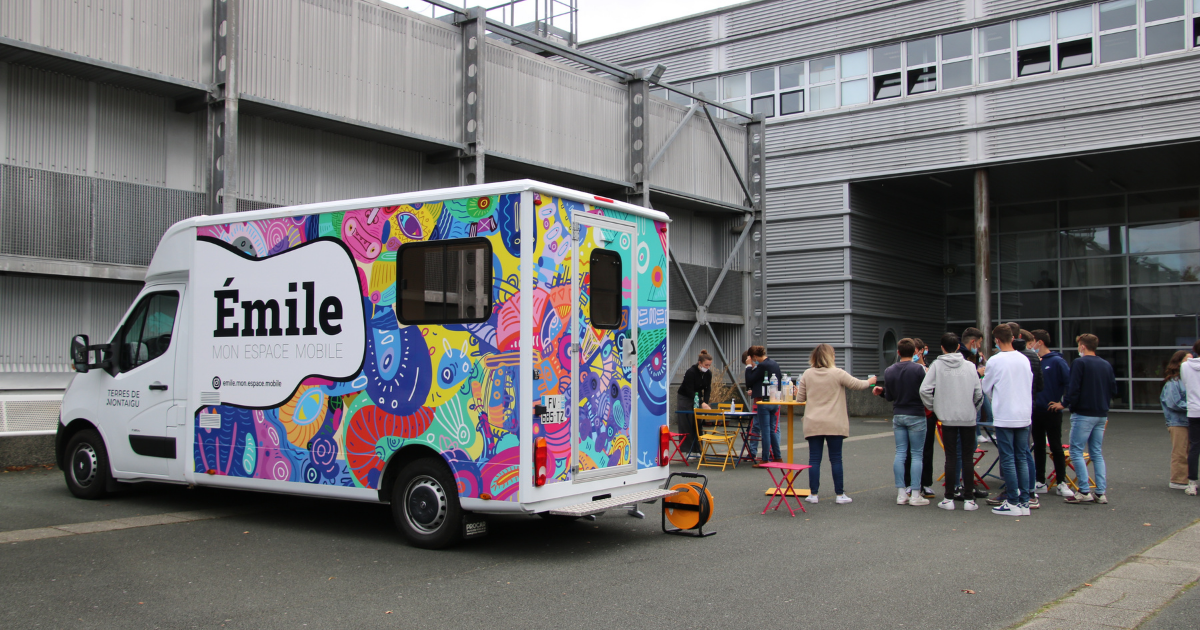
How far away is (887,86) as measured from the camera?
2694 centimetres

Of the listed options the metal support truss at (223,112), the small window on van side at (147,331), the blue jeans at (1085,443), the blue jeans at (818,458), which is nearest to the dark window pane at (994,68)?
the blue jeans at (1085,443)

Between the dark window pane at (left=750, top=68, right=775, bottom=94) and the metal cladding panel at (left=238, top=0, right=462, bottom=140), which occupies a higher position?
the dark window pane at (left=750, top=68, right=775, bottom=94)

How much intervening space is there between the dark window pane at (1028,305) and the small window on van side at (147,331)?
2624cm

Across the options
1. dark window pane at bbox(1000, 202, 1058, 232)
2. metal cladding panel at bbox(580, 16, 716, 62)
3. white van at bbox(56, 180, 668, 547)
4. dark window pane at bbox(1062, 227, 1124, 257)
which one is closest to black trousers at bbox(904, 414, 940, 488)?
white van at bbox(56, 180, 668, 547)

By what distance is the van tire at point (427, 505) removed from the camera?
7.68m

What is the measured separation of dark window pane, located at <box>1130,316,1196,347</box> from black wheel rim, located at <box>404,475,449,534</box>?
2533 cm

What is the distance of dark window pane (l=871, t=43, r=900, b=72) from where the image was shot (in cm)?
2677

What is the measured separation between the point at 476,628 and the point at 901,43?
24912 mm

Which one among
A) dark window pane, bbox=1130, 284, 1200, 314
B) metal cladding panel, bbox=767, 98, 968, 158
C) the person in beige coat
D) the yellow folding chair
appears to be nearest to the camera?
the person in beige coat

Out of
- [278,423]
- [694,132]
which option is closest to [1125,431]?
[694,132]

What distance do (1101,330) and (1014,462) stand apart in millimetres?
21142

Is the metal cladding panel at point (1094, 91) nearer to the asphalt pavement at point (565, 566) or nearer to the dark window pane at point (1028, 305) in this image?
the dark window pane at point (1028, 305)

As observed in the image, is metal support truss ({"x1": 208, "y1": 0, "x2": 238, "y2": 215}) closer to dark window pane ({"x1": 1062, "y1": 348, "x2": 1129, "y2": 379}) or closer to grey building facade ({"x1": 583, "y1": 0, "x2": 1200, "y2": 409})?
grey building facade ({"x1": 583, "y1": 0, "x2": 1200, "y2": 409})

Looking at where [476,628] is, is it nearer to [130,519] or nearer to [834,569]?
[834,569]
